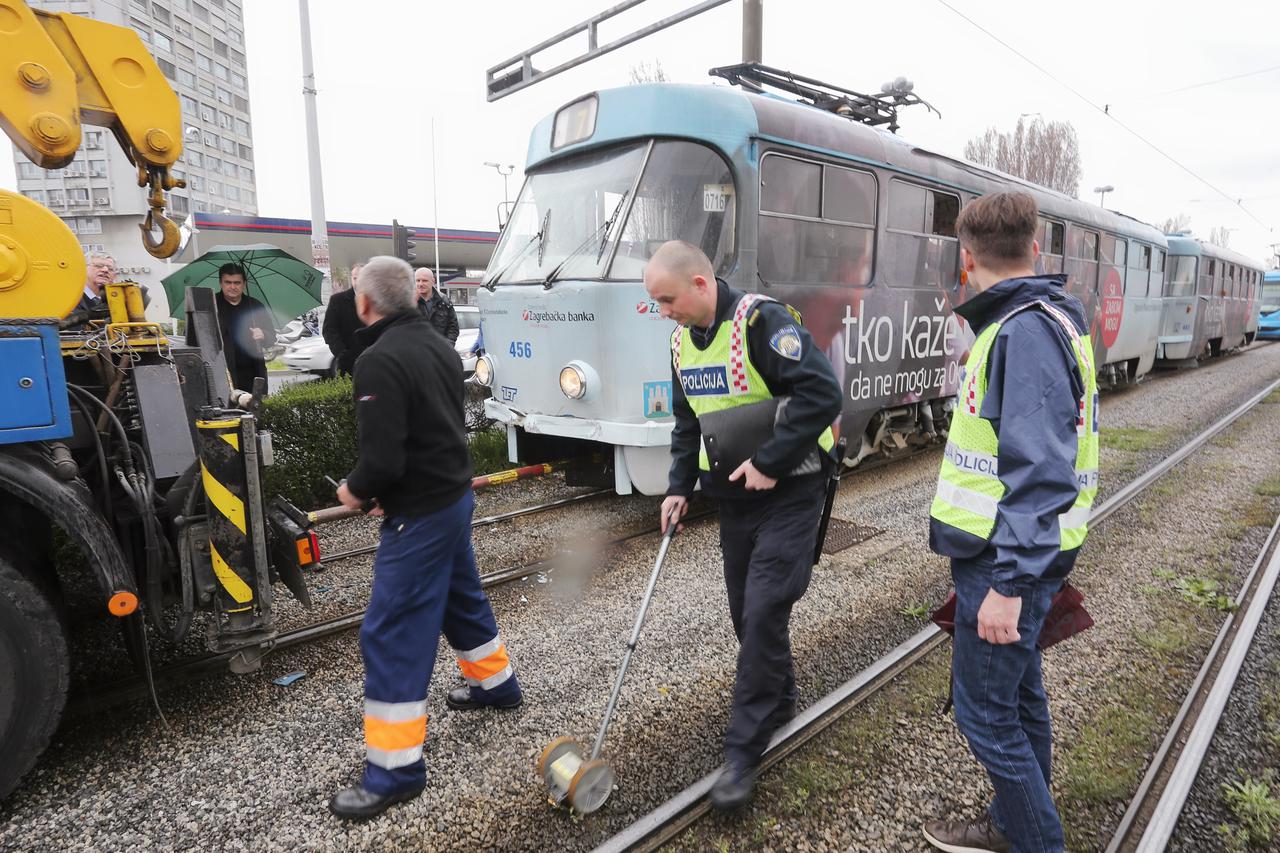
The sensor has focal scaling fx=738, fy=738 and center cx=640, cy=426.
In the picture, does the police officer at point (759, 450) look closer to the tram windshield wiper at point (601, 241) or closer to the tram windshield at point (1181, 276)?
the tram windshield wiper at point (601, 241)

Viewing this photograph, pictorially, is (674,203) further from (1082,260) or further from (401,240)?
(1082,260)

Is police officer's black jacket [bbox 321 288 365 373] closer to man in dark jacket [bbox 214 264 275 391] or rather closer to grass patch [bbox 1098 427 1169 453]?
man in dark jacket [bbox 214 264 275 391]

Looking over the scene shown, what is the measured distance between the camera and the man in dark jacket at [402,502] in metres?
2.61

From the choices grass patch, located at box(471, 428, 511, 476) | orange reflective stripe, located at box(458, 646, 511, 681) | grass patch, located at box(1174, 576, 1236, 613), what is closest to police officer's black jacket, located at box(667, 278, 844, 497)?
orange reflective stripe, located at box(458, 646, 511, 681)

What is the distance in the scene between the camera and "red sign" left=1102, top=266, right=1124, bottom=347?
37.3ft

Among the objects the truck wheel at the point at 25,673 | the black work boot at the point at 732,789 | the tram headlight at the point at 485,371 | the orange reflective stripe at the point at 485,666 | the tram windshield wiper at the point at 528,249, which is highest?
the tram windshield wiper at the point at 528,249

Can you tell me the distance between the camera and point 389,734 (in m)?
2.65

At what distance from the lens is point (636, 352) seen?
5.07 meters

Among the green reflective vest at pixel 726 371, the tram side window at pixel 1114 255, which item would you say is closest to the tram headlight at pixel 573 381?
the green reflective vest at pixel 726 371

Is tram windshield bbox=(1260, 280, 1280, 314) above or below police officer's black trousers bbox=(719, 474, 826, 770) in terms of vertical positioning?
above

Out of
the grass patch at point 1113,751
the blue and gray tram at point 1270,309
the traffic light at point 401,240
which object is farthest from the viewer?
the blue and gray tram at point 1270,309

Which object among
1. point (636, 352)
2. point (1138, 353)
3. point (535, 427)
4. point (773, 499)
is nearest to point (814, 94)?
point (636, 352)

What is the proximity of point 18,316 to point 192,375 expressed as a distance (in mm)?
935

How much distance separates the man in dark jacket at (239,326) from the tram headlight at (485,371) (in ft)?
5.98
